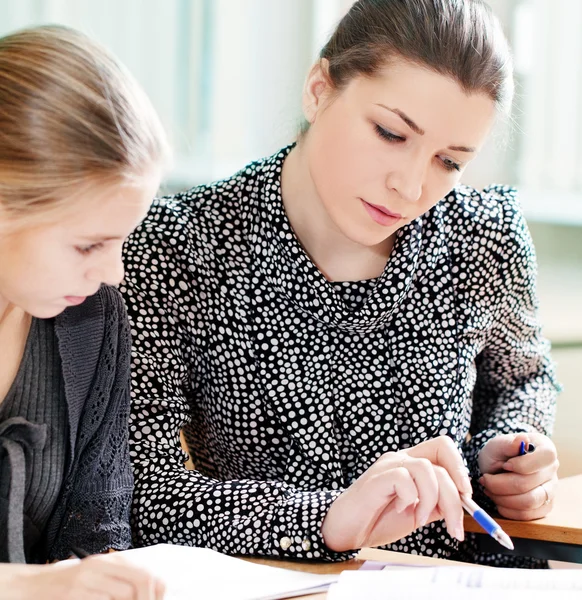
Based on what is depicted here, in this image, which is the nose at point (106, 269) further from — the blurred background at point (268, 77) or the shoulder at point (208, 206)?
the blurred background at point (268, 77)

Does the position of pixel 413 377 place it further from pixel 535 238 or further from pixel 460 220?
pixel 535 238

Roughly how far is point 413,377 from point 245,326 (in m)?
0.28

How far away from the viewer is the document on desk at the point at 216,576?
0.95 m

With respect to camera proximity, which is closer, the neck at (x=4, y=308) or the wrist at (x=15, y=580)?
the wrist at (x=15, y=580)

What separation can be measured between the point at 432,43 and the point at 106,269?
23.7 inches

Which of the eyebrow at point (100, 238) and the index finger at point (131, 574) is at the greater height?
the eyebrow at point (100, 238)

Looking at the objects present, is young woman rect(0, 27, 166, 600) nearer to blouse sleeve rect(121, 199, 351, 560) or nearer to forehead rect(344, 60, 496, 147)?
blouse sleeve rect(121, 199, 351, 560)

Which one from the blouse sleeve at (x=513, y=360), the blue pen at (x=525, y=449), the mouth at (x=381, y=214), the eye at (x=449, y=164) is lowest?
the blue pen at (x=525, y=449)

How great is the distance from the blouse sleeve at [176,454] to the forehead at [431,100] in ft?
1.28

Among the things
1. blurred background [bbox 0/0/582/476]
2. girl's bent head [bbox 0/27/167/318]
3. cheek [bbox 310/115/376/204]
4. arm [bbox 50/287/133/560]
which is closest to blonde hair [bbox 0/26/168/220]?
girl's bent head [bbox 0/27/167/318]

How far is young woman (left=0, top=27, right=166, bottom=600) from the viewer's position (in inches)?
33.3

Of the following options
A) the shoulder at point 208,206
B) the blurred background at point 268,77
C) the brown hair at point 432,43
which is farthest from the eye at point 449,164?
the blurred background at point 268,77

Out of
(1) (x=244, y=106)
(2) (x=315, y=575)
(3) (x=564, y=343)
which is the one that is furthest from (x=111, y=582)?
(1) (x=244, y=106)

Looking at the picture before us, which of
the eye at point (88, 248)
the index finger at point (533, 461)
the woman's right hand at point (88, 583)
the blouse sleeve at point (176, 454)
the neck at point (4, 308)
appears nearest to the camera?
the woman's right hand at point (88, 583)
